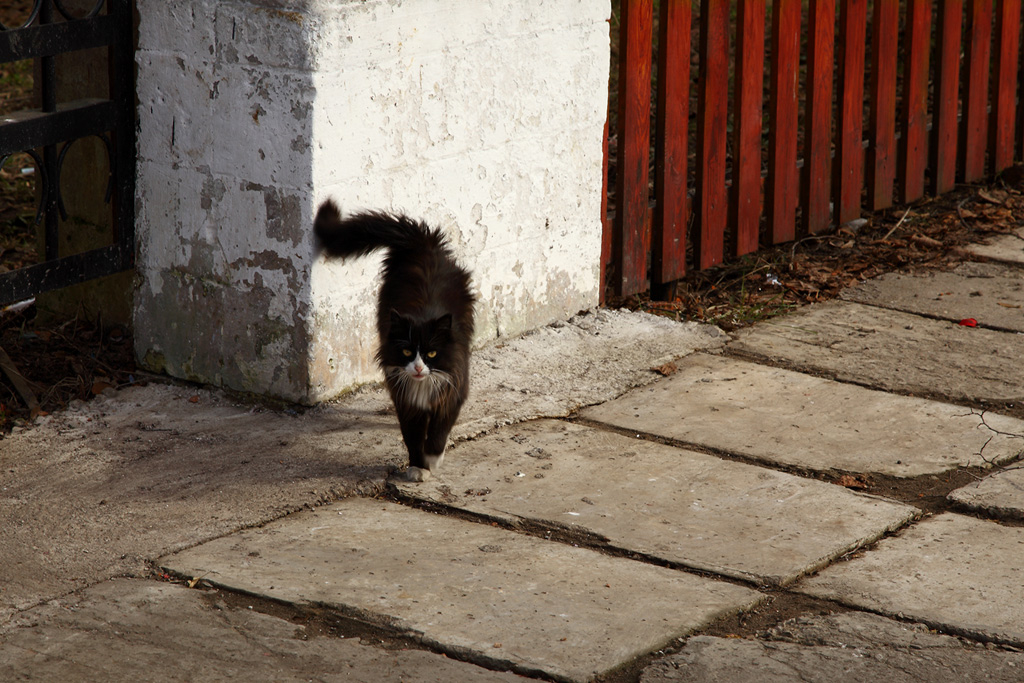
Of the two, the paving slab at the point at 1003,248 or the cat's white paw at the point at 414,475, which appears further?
the paving slab at the point at 1003,248

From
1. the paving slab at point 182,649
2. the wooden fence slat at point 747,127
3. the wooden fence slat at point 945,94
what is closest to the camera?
the paving slab at point 182,649

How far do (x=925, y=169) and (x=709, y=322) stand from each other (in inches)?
105

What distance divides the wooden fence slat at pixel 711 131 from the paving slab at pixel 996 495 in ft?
7.56

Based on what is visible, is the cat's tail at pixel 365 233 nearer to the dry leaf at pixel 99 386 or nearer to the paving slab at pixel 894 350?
the dry leaf at pixel 99 386

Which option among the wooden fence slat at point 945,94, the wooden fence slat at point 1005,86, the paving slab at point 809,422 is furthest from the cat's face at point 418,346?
the wooden fence slat at point 1005,86

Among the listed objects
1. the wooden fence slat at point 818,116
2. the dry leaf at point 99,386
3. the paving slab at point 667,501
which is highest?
the wooden fence slat at point 818,116

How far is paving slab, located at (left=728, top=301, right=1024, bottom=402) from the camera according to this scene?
4832 millimetres

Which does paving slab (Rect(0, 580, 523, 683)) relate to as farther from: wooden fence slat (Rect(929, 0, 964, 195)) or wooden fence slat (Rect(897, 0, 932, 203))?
wooden fence slat (Rect(929, 0, 964, 195))

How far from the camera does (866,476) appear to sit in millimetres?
4016

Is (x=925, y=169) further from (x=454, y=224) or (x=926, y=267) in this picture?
(x=454, y=224)

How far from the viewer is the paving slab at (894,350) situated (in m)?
4.83

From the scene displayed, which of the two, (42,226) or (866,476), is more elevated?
(42,226)

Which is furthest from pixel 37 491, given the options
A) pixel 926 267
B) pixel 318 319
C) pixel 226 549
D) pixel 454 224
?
pixel 926 267

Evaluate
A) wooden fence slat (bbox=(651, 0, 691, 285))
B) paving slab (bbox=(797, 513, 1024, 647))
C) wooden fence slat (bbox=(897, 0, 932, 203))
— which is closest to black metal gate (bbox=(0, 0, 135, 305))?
wooden fence slat (bbox=(651, 0, 691, 285))
